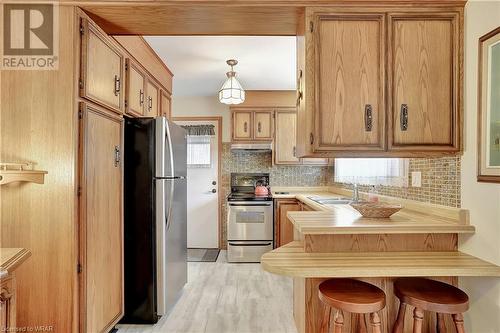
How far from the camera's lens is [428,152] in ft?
5.91

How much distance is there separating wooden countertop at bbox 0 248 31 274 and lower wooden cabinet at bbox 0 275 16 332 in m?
0.04

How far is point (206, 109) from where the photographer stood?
4.89 metres

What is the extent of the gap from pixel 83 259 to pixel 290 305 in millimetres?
1862

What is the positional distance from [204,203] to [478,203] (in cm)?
379

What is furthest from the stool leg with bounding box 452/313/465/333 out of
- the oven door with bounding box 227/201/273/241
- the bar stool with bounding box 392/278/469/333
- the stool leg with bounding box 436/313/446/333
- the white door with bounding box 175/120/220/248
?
the white door with bounding box 175/120/220/248

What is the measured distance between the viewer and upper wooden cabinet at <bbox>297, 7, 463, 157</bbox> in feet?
5.80

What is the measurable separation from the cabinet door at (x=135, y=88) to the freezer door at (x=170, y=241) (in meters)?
0.65

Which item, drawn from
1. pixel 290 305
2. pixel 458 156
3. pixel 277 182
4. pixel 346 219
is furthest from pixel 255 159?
pixel 458 156

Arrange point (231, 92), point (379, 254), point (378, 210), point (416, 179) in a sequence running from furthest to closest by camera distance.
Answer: point (231, 92), point (416, 179), point (378, 210), point (379, 254)

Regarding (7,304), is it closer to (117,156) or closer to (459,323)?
(117,156)

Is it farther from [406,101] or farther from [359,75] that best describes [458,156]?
[359,75]

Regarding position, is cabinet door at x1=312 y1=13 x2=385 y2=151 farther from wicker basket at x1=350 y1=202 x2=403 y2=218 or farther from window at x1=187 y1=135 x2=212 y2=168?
window at x1=187 y1=135 x2=212 y2=168

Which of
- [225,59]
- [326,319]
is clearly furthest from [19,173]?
[225,59]

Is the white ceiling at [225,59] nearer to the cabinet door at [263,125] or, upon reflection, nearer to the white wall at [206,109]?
the cabinet door at [263,125]
